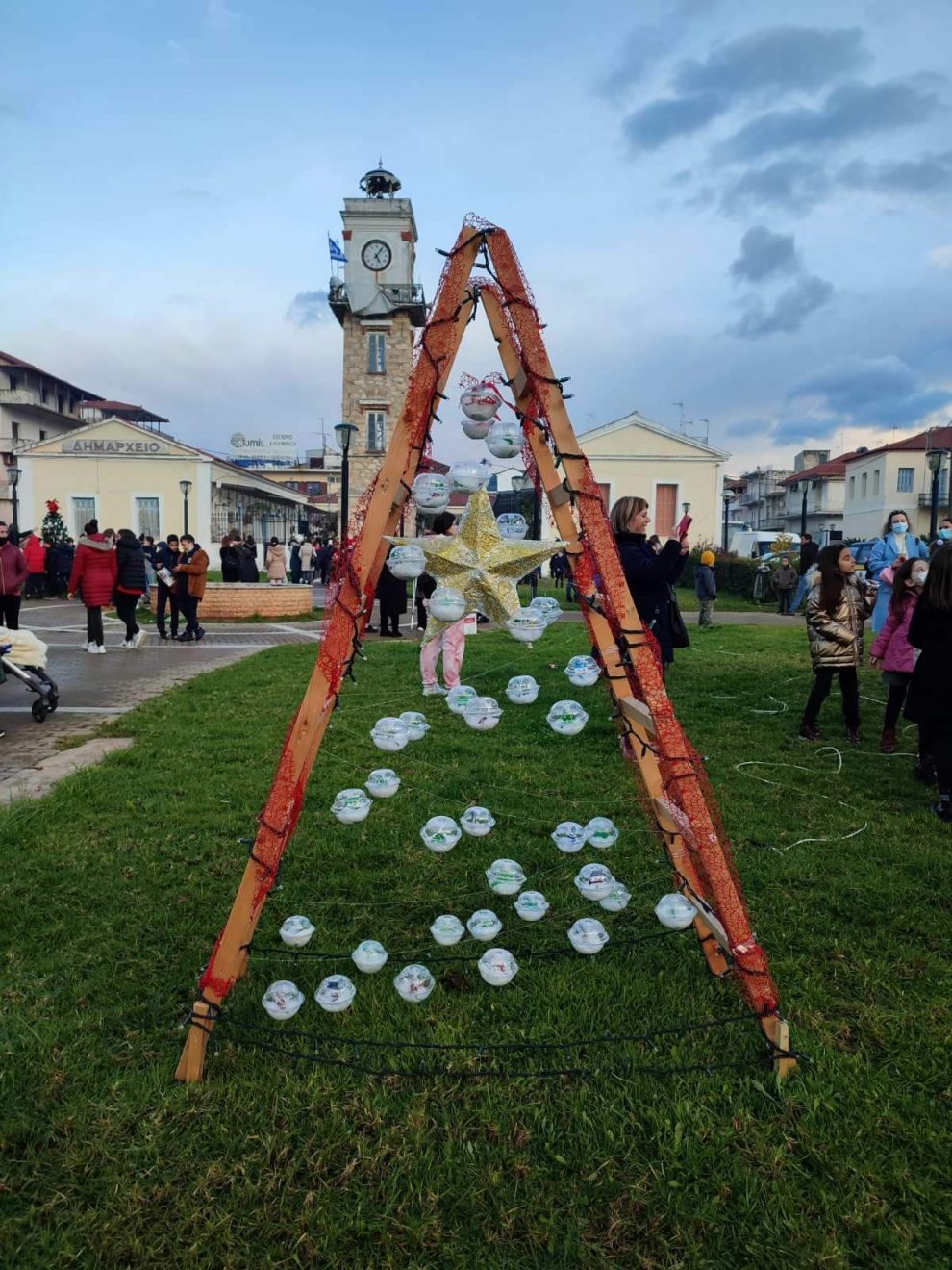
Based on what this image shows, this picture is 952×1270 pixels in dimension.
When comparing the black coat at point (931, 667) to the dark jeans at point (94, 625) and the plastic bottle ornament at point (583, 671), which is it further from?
the dark jeans at point (94, 625)

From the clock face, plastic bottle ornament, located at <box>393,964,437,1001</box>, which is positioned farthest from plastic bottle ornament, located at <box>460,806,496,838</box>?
the clock face

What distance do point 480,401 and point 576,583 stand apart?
660 millimetres

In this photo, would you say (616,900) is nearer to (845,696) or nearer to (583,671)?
(583,671)

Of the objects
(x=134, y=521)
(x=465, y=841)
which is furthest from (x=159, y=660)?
(x=134, y=521)

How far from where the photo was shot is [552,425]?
8.08ft

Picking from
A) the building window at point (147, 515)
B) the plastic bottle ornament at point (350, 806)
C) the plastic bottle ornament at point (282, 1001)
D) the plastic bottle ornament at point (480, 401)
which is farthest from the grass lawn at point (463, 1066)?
the building window at point (147, 515)

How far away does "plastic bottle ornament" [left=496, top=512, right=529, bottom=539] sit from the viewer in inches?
103

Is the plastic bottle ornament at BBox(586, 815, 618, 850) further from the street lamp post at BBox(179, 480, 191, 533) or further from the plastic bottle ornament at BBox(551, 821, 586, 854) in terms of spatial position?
the street lamp post at BBox(179, 480, 191, 533)

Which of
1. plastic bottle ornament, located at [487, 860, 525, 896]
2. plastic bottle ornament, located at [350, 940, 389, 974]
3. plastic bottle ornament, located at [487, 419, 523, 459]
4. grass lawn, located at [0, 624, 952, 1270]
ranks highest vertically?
plastic bottle ornament, located at [487, 419, 523, 459]

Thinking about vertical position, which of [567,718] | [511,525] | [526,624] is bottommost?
[567,718]

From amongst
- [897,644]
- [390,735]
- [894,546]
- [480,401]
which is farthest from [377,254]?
[390,735]

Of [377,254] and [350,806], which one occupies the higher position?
[377,254]

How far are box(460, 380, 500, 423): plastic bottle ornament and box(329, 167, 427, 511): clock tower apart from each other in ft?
118

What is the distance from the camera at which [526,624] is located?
2.45 m
